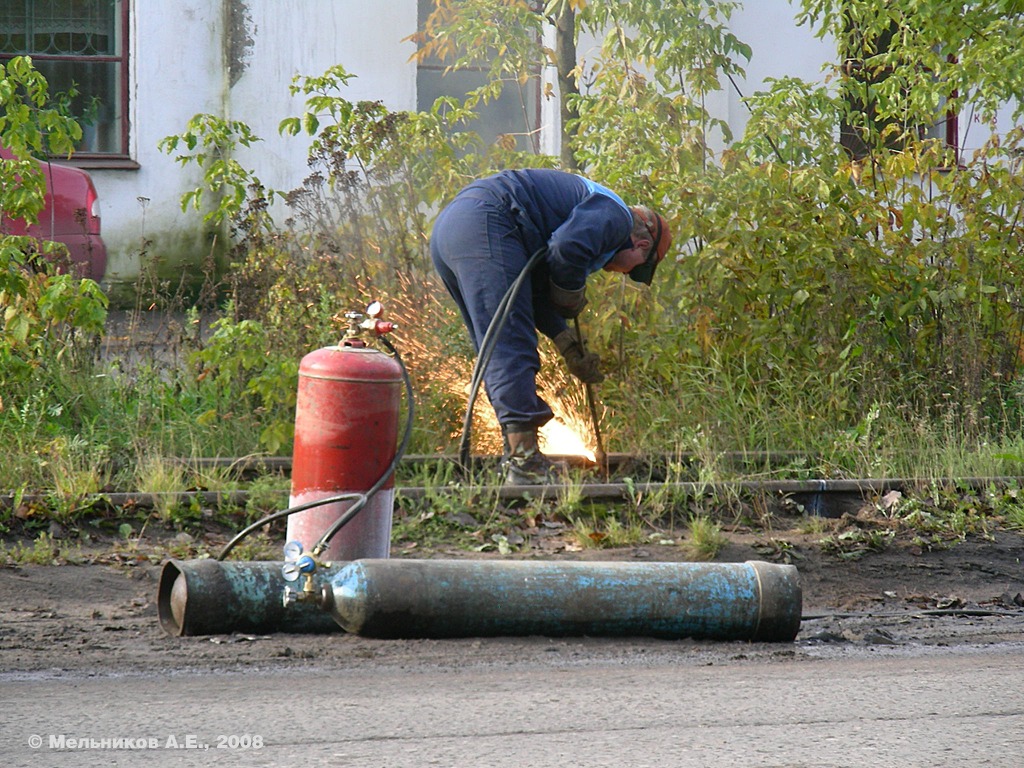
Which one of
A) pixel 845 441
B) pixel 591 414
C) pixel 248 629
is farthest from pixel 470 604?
pixel 845 441

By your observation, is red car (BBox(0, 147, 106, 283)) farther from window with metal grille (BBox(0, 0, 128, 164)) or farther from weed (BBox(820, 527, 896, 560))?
weed (BBox(820, 527, 896, 560))

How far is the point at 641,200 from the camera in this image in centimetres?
836

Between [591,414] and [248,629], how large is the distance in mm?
3297

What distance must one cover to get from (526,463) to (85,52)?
8.29 meters

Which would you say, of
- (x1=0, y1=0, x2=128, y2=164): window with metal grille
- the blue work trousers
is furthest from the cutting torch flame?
(x1=0, y1=0, x2=128, y2=164): window with metal grille

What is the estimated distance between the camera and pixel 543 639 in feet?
15.5

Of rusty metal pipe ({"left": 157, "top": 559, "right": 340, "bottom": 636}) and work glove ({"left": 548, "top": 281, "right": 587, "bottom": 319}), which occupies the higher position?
work glove ({"left": 548, "top": 281, "right": 587, "bottom": 319})

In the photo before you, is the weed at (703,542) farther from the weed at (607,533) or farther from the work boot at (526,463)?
the work boot at (526,463)

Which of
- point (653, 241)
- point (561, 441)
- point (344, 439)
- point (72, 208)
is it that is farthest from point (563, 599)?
point (72, 208)

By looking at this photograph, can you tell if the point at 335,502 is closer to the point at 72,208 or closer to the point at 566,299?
the point at 566,299

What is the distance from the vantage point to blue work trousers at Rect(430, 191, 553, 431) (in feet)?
22.2

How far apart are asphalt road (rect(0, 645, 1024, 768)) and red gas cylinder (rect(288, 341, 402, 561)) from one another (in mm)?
1095

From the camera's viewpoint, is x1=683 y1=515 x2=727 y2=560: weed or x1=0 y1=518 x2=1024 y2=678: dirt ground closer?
x1=0 y1=518 x2=1024 y2=678: dirt ground

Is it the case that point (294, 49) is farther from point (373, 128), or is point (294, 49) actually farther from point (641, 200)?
point (641, 200)
